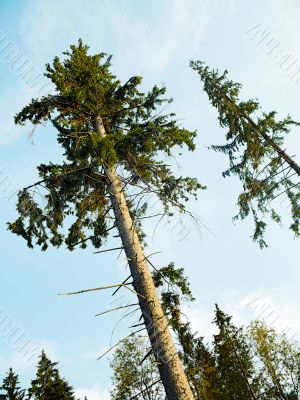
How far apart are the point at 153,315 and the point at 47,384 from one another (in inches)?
625

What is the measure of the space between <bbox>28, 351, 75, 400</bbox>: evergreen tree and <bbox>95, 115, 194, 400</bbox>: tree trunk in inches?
596

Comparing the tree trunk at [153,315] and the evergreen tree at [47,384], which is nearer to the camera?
the tree trunk at [153,315]

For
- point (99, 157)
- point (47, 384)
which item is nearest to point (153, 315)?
point (99, 157)

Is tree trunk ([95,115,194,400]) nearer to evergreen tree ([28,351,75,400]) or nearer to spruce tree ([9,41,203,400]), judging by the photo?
spruce tree ([9,41,203,400])

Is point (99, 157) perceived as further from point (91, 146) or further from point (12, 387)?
point (12, 387)

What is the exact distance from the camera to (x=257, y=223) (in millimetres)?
12727

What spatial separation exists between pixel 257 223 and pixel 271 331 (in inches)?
787

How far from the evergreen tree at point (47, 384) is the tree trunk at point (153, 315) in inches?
596

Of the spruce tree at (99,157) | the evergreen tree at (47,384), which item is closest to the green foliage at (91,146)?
the spruce tree at (99,157)

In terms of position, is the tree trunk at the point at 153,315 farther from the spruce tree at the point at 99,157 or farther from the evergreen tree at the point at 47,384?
the evergreen tree at the point at 47,384

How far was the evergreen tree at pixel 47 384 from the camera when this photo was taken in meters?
18.1

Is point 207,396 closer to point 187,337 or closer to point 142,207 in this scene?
point 187,337

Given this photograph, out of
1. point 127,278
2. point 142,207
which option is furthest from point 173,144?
point 127,278

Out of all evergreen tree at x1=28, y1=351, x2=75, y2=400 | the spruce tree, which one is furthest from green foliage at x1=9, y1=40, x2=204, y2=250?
evergreen tree at x1=28, y1=351, x2=75, y2=400
